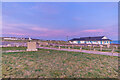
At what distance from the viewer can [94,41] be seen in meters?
45.0

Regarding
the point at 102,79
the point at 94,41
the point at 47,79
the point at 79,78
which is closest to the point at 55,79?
the point at 47,79

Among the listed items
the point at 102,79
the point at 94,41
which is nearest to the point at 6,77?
the point at 102,79

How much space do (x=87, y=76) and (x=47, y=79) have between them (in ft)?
7.95

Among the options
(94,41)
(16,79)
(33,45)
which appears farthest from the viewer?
(94,41)

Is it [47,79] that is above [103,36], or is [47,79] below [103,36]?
below

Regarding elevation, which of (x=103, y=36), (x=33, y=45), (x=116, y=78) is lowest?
(x=116, y=78)

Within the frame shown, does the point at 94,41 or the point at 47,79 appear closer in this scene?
the point at 47,79

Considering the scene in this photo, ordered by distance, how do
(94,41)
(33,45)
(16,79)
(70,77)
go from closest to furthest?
(16,79) < (70,77) < (33,45) < (94,41)

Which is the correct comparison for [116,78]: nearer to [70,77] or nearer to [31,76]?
[70,77]

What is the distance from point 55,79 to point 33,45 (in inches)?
486

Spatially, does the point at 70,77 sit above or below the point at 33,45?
below

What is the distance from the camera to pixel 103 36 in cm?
4538

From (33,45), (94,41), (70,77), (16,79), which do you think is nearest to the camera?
(16,79)

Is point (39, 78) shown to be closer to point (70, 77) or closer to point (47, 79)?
point (47, 79)
